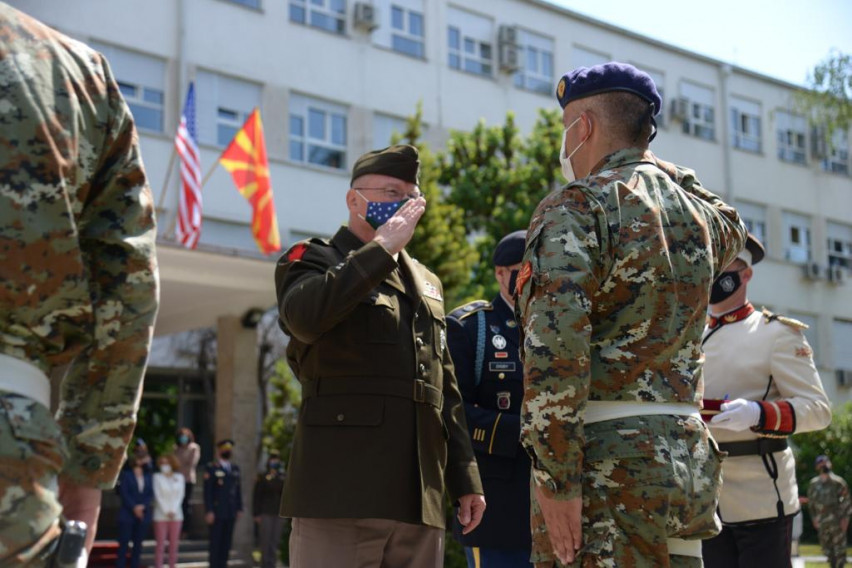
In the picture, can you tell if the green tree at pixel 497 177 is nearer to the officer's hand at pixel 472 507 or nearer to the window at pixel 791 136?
the officer's hand at pixel 472 507

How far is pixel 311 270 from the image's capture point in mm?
4188

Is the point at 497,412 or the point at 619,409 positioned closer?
the point at 619,409

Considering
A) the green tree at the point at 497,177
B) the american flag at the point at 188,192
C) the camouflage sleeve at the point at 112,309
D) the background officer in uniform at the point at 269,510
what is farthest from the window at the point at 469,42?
the camouflage sleeve at the point at 112,309

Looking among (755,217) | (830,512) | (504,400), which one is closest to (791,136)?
(755,217)

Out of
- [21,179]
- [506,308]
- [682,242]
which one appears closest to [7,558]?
[21,179]

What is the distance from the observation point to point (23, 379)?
2.14 metres

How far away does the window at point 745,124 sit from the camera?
3669 centimetres

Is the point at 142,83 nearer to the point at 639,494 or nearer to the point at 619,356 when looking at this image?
the point at 619,356

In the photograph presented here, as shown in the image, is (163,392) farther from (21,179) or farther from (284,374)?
(21,179)

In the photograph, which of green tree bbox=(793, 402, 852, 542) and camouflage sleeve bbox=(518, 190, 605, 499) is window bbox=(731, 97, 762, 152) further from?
camouflage sleeve bbox=(518, 190, 605, 499)

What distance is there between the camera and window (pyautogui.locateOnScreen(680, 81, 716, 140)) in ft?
115

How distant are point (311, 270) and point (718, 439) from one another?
2.25 m

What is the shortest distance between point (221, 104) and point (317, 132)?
111 inches

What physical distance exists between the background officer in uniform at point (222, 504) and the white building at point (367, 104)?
1553 mm
